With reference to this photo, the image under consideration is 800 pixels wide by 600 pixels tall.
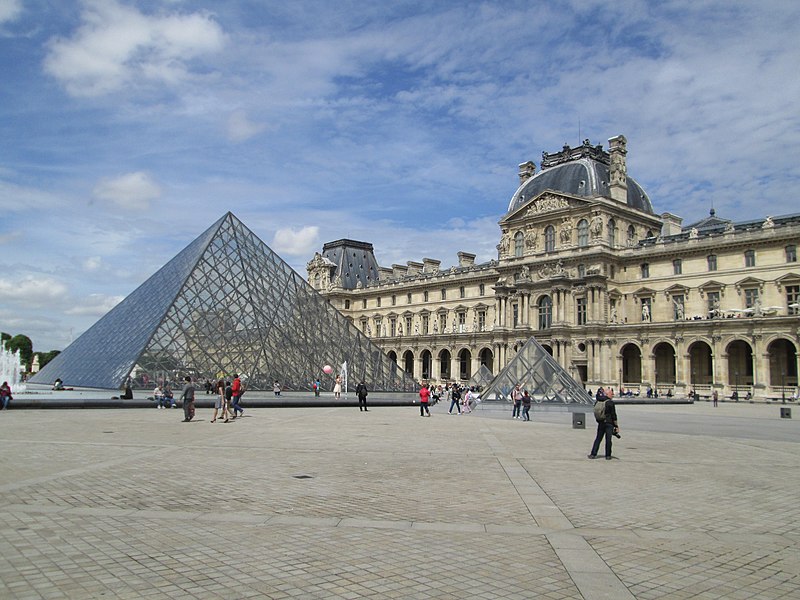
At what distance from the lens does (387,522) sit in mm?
6738

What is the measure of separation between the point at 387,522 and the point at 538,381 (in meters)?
25.3

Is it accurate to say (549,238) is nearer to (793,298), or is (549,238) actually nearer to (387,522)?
(793,298)

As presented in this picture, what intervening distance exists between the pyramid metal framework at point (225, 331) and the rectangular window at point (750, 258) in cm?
2640

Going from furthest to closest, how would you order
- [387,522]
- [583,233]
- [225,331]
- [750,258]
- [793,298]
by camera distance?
[583,233] < [750,258] < [793,298] < [225,331] < [387,522]

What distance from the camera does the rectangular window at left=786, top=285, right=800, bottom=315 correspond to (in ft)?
144

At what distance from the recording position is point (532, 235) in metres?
59.0

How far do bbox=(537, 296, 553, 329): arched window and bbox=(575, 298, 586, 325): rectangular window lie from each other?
2374mm

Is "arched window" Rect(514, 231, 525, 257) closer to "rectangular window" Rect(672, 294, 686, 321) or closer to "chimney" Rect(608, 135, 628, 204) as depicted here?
"chimney" Rect(608, 135, 628, 204)

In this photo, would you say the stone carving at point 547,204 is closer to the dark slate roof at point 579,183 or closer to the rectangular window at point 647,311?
the dark slate roof at point 579,183

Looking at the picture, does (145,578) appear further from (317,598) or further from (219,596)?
(317,598)

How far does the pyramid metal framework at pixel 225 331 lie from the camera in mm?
Answer: 28594

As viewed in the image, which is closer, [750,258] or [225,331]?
[225,331]

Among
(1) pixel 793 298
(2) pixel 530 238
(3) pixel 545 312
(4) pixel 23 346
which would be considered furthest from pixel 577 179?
(4) pixel 23 346

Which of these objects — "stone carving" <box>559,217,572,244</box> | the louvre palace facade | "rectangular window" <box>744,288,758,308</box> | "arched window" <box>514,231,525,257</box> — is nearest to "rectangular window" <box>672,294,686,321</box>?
the louvre palace facade
